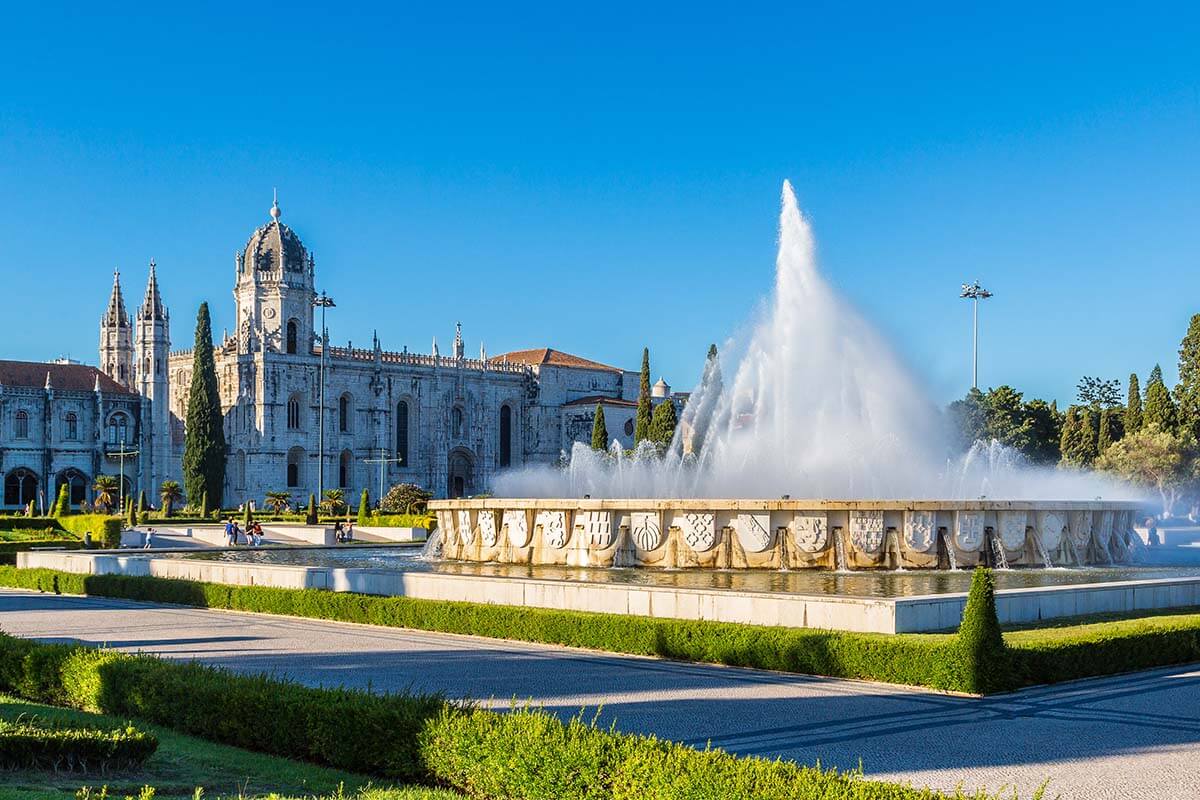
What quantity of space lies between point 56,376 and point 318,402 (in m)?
13.6

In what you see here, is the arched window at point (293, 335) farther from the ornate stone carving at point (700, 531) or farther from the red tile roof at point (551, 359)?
the ornate stone carving at point (700, 531)

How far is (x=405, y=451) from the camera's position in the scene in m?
75.1

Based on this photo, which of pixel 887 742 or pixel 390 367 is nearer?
pixel 887 742

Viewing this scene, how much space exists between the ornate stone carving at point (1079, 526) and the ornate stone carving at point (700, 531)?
6.01 m

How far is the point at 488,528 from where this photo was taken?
73.2 feet

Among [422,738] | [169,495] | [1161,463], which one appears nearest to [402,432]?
[169,495]

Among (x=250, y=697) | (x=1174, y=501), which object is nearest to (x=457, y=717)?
(x=250, y=697)

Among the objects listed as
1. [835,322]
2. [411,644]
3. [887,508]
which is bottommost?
[411,644]

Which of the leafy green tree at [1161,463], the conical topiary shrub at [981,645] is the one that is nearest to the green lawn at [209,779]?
the conical topiary shrub at [981,645]

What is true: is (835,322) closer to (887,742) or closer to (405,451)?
(887,742)

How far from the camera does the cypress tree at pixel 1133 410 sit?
5959 cm

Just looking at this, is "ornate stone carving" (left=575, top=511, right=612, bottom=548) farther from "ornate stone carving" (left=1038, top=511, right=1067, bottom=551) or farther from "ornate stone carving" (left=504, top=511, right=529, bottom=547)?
"ornate stone carving" (left=1038, top=511, right=1067, bottom=551)

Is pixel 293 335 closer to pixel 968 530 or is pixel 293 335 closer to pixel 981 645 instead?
pixel 968 530

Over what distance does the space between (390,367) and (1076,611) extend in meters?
62.5
